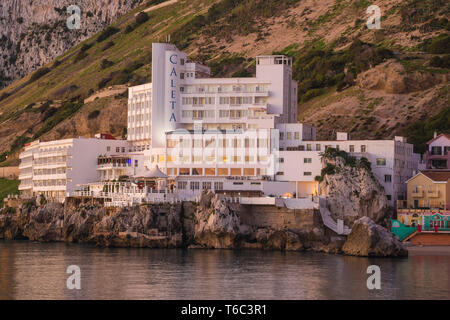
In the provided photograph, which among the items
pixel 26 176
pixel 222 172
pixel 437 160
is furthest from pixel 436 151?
pixel 26 176

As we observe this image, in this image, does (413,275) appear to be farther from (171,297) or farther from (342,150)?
(342,150)

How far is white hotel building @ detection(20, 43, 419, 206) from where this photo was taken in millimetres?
109688

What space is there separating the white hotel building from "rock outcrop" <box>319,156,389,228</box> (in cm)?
390

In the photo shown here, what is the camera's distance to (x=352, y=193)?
103m

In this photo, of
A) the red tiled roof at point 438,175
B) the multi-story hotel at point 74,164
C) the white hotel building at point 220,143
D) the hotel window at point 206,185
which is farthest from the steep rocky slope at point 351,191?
the multi-story hotel at point 74,164

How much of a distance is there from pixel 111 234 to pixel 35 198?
29.5 m

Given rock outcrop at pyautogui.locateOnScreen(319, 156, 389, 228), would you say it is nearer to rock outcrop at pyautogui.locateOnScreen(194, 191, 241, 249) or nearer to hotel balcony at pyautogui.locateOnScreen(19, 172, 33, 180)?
rock outcrop at pyautogui.locateOnScreen(194, 191, 241, 249)

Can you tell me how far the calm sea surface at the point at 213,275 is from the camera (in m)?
65.9

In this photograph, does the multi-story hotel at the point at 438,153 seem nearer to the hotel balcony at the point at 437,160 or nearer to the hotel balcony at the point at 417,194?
the hotel balcony at the point at 437,160

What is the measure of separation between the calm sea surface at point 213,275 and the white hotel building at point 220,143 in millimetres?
17100

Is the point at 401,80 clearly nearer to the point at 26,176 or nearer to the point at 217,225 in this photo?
the point at 26,176

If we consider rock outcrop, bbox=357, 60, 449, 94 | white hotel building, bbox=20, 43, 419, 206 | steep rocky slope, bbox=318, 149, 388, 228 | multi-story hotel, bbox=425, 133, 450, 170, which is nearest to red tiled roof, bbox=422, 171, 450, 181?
white hotel building, bbox=20, 43, 419, 206

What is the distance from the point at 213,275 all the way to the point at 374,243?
22.4 m
